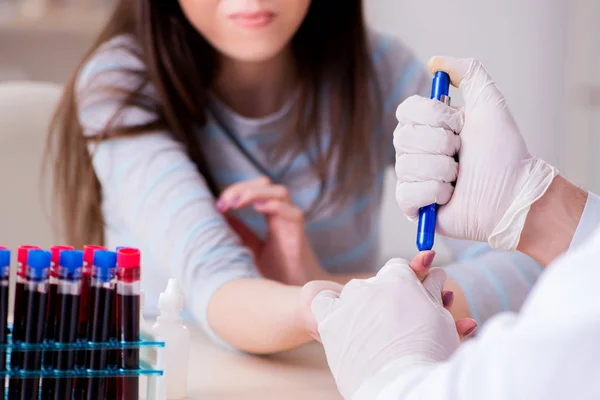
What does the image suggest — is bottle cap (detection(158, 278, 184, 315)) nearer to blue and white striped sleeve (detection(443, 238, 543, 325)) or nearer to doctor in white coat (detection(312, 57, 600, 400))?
doctor in white coat (detection(312, 57, 600, 400))

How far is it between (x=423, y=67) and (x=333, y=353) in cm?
117

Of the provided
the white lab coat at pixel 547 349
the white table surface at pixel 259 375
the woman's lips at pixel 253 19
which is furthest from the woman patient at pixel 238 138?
the white lab coat at pixel 547 349

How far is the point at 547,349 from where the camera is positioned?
0.42 meters

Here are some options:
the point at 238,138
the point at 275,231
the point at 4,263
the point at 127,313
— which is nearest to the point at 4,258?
the point at 4,263

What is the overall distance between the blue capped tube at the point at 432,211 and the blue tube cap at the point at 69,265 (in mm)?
339

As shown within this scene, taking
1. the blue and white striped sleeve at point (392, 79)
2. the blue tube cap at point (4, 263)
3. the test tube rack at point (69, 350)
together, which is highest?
the blue and white striped sleeve at point (392, 79)

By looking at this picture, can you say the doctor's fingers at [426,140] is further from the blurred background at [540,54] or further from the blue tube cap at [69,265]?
the blurred background at [540,54]

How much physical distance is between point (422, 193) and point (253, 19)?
744mm

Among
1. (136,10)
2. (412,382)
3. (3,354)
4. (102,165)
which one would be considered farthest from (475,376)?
(136,10)

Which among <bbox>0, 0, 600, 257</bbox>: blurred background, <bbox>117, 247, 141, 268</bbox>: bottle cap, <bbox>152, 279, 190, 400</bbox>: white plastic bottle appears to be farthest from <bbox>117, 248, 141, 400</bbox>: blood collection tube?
<bbox>0, 0, 600, 257</bbox>: blurred background

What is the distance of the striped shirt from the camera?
1227 millimetres

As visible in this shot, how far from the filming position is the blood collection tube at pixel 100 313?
2.21 feet

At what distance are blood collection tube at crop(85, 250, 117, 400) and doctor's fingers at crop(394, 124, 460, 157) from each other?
13.1 inches

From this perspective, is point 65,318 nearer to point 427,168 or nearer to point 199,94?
point 427,168
